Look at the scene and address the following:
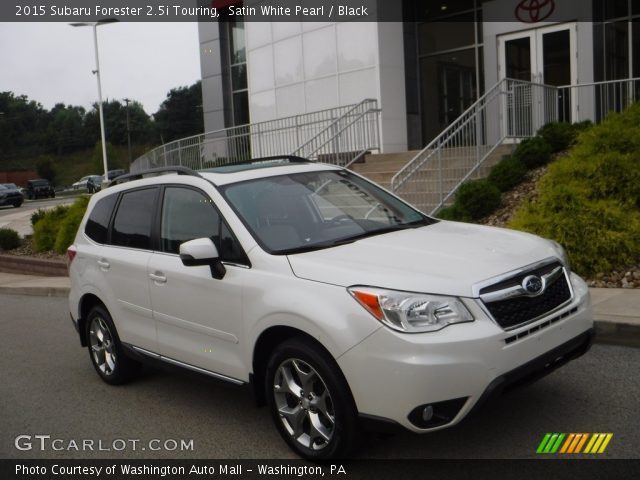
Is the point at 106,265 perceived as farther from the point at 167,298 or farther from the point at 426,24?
the point at 426,24

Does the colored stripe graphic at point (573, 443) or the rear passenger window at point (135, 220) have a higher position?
the rear passenger window at point (135, 220)

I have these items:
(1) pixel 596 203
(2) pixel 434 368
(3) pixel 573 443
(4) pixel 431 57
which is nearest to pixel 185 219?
(2) pixel 434 368

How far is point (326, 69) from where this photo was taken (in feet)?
67.9

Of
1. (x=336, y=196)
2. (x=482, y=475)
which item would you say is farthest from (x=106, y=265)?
(x=482, y=475)

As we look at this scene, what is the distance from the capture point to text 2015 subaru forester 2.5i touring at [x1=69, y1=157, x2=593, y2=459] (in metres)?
3.63

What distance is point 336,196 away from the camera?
521 centimetres

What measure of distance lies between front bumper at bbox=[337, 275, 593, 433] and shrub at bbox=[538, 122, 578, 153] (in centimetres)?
914

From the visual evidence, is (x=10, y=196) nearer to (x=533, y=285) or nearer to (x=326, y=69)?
(x=326, y=69)

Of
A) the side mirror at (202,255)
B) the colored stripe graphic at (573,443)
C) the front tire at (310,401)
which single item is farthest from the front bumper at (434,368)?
the side mirror at (202,255)

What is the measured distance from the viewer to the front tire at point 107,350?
5988 millimetres

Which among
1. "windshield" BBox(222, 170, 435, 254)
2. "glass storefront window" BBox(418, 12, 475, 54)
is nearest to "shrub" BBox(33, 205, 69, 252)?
"glass storefront window" BBox(418, 12, 475, 54)

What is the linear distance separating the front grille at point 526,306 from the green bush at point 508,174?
23.9 ft

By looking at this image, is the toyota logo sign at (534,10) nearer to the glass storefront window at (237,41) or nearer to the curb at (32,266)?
the glass storefront window at (237,41)

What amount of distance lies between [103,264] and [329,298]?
2769 millimetres
